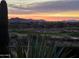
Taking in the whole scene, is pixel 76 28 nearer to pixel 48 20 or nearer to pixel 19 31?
pixel 48 20

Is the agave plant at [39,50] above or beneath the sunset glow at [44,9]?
beneath

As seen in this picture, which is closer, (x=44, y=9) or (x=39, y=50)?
(x=39, y=50)

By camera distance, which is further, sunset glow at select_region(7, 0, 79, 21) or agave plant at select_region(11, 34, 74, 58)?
sunset glow at select_region(7, 0, 79, 21)

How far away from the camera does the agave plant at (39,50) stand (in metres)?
2.98

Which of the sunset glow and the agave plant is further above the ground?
the sunset glow

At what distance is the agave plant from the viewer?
2.98m

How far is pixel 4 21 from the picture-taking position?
334 centimetres

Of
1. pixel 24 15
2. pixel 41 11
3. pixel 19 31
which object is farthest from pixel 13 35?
pixel 41 11

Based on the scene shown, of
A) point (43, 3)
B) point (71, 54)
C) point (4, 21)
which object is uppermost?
point (43, 3)

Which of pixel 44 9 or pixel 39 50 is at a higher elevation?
pixel 44 9

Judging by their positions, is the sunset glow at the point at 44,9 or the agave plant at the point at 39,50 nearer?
the agave plant at the point at 39,50

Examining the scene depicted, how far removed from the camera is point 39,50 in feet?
9.77

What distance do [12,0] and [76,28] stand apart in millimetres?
1042

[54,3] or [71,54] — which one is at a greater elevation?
[54,3]
